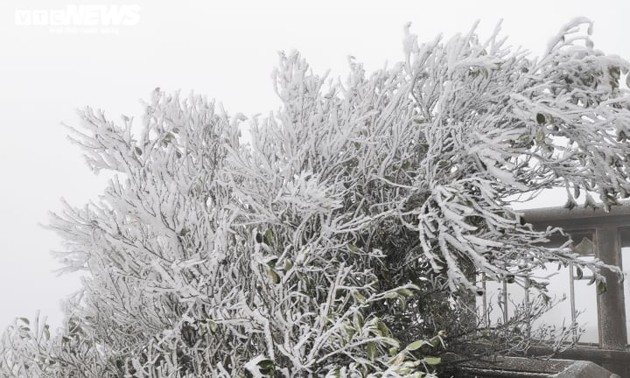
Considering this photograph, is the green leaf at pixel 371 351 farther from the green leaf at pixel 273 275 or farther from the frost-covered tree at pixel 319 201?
the green leaf at pixel 273 275

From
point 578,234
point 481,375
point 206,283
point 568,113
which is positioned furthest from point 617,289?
point 206,283

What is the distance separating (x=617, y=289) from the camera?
20.9 feet

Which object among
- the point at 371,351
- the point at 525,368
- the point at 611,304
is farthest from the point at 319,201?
the point at 611,304

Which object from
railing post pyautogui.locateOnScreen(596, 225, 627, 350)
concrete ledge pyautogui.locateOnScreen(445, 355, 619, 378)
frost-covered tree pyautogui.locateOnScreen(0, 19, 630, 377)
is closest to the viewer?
frost-covered tree pyautogui.locateOnScreen(0, 19, 630, 377)

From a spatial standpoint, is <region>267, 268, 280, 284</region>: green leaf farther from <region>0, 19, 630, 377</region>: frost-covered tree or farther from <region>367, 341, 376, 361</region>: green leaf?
<region>367, 341, 376, 361</region>: green leaf

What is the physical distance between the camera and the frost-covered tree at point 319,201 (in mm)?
2744

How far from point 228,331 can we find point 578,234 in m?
5.12

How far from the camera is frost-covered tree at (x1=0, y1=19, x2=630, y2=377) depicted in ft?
9.00

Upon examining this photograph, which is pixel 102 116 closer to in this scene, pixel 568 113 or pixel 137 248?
pixel 137 248

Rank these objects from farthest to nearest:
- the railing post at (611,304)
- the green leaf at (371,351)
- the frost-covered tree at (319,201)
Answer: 1. the railing post at (611,304)
2. the frost-covered tree at (319,201)
3. the green leaf at (371,351)

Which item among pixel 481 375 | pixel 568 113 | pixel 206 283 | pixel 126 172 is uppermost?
pixel 568 113

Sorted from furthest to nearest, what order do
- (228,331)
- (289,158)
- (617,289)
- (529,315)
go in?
(617,289) < (529,315) < (289,158) < (228,331)

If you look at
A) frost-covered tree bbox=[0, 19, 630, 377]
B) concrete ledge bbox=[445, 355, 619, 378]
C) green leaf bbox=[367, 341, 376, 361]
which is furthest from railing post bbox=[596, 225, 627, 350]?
green leaf bbox=[367, 341, 376, 361]

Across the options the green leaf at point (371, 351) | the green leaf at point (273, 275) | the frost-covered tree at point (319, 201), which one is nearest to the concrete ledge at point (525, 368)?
the frost-covered tree at point (319, 201)
